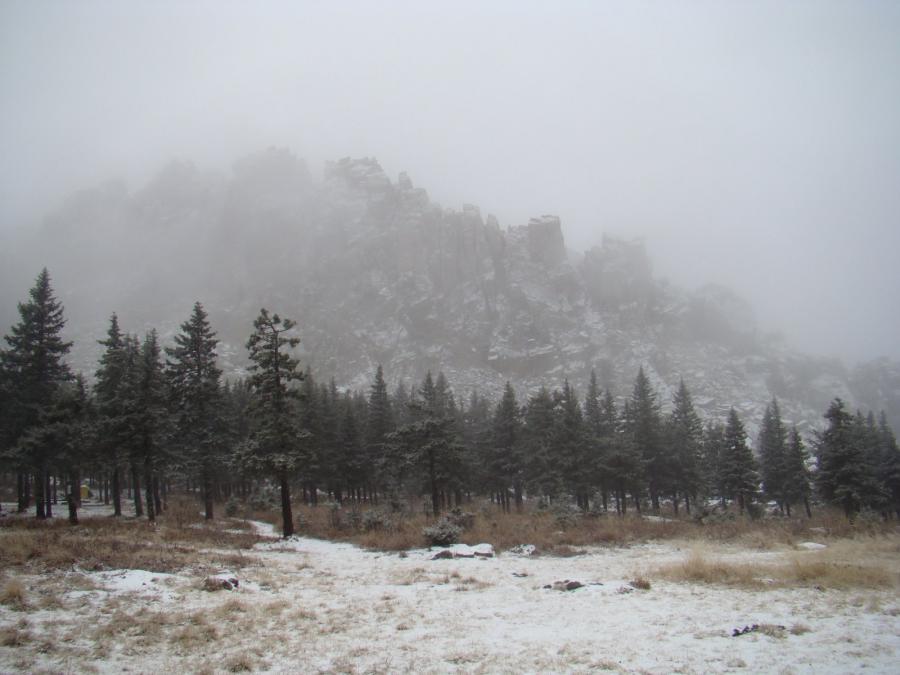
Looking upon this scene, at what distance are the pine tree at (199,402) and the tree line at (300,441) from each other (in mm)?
101

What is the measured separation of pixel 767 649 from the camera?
8.30m

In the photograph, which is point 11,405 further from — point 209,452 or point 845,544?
point 845,544

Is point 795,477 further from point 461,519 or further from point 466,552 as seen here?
point 466,552

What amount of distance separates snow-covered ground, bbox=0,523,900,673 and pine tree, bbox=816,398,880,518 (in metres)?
31.4

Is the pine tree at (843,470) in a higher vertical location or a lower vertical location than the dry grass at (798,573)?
Answer: lower

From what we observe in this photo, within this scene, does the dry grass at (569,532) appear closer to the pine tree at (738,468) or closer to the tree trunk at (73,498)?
the tree trunk at (73,498)

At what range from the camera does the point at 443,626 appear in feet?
34.4

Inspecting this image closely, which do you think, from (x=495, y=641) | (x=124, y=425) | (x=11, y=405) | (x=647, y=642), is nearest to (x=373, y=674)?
(x=495, y=641)

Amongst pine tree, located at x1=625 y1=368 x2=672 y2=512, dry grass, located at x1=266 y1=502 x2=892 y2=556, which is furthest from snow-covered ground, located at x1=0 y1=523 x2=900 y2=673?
pine tree, located at x1=625 y1=368 x2=672 y2=512

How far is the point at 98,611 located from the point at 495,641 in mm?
8006

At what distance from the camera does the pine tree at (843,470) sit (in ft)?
120

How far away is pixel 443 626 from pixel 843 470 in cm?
3928

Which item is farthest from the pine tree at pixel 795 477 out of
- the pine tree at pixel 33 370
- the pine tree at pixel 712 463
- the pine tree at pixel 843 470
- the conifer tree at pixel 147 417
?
the pine tree at pixel 33 370

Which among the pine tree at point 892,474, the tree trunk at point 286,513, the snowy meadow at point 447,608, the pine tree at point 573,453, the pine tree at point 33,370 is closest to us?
the snowy meadow at point 447,608
